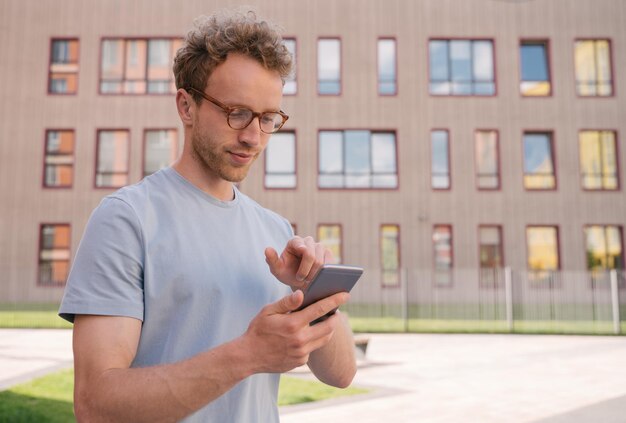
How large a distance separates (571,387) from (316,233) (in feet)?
47.9

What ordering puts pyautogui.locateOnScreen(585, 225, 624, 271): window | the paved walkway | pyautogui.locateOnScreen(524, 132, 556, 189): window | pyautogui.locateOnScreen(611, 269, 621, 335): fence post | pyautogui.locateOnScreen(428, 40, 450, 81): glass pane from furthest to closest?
pyautogui.locateOnScreen(428, 40, 450, 81): glass pane < pyautogui.locateOnScreen(524, 132, 556, 189): window < pyautogui.locateOnScreen(585, 225, 624, 271): window < pyautogui.locateOnScreen(611, 269, 621, 335): fence post < the paved walkway

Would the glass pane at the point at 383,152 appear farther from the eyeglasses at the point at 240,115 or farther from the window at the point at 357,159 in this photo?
the eyeglasses at the point at 240,115

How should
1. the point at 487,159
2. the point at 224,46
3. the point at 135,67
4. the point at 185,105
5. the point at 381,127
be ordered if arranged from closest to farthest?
the point at 224,46 → the point at 185,105 → the point at 381,127 → the point at 487,159 → the point at 135,67

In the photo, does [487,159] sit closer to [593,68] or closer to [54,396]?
[593,68]

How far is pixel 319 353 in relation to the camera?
1907 mm

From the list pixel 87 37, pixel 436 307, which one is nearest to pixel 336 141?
pixel 436 307

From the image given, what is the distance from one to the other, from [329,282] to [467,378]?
25.3 ft

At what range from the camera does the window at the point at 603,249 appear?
2209 centimetres

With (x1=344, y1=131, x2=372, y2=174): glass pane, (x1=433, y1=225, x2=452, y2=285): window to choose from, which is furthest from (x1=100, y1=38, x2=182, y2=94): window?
(x1=433, y1=225, x2=452, y2=285): window

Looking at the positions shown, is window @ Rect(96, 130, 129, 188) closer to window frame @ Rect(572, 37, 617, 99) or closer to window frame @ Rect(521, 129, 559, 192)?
window frame @ Rect(521, 129, 559, 192)

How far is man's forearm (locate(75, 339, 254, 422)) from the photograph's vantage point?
137cm

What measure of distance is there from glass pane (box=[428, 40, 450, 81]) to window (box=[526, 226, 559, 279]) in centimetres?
713

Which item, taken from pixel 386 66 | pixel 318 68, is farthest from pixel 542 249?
pixel 318 68

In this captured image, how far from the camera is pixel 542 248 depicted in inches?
871
